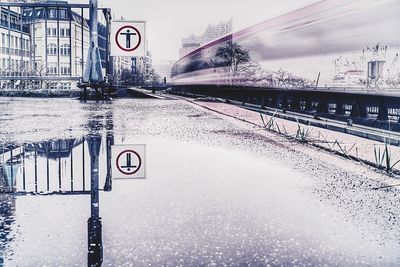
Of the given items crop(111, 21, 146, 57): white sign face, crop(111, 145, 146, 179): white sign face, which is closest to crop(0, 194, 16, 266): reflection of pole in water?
crop(111, 145, 146, 179): white sign face

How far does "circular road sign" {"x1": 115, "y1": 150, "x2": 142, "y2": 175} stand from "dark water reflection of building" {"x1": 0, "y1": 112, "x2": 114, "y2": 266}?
145 millimetres

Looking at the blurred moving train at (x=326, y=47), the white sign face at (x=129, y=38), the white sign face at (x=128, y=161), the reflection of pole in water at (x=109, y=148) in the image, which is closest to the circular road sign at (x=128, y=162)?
the white sign face at (x=128, y=161)

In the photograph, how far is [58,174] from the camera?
238 inches

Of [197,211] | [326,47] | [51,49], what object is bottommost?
[197,211]

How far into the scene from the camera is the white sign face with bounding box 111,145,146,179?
609 centimetres

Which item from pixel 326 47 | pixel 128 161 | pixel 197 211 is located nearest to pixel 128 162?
pixel 128 161

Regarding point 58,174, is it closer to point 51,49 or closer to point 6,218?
point 6,218

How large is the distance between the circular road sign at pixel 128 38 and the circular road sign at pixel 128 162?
38.7 feet

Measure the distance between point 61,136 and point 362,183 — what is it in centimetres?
547

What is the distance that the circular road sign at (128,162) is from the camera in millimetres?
6410

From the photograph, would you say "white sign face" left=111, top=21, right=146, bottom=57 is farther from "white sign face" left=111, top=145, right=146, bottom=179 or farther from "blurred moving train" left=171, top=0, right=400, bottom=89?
"white sign face" left=111, top=145, right=146, bottom=179

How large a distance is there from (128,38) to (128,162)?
13.1 meters

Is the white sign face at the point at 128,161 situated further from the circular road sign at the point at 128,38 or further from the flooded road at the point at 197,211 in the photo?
the circular road sign at the point at 128,38

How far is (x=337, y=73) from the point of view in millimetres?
13797
